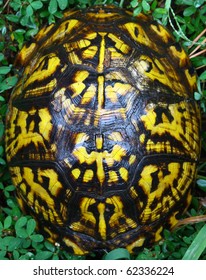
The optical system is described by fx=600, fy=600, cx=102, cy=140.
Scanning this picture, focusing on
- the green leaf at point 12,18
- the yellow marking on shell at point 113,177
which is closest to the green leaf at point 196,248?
the yellow marking on shell at point 113,177

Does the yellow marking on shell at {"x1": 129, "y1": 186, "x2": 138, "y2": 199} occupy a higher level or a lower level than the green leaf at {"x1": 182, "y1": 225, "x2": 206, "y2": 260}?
higher

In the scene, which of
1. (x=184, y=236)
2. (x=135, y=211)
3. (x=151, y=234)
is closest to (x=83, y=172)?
(x=135, y=211)

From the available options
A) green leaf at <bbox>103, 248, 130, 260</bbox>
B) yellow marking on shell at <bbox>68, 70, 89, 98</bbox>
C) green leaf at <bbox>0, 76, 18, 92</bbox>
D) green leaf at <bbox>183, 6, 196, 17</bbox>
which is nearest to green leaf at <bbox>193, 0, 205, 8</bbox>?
green leaf at <bbox>183, 6, 196, 17</bbox>

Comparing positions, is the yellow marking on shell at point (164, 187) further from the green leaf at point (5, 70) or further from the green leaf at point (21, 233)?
the green leaf at point (5, 70)

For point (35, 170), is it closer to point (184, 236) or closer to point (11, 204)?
point (11, 204)

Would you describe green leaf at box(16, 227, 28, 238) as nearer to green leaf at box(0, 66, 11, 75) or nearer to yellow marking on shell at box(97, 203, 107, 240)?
yellow marking on shell at box(97, 203, 107, 240)

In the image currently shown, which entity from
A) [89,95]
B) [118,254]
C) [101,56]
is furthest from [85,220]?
[101,56]

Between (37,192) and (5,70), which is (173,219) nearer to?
(37,192)
